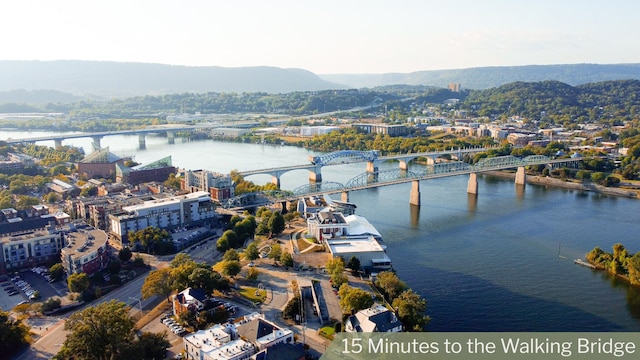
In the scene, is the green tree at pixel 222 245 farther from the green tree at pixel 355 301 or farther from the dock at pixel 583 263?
the dock at pixel 583 263

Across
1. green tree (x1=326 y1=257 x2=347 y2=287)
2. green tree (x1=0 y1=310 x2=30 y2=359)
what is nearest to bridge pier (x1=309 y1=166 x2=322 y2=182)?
green tree (x1=326 y1=257 x2=347 y2=287)

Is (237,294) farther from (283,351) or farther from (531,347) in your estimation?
(531,347)

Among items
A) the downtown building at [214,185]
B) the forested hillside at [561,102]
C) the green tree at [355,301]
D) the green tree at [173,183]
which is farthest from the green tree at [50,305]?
the forested hillside at [561,102]

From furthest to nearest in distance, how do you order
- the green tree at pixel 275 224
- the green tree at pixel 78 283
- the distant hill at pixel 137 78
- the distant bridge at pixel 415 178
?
the distant hill at pixel 137 78 → the distant bridge at pixel 415 178 → the green tree at pixel 275 224 → the green tree at pixel 78 283

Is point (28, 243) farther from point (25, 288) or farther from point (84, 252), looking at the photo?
point (84, 252)

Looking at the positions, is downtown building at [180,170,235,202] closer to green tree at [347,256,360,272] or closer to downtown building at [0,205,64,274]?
downtown building at [0,205,64,274]

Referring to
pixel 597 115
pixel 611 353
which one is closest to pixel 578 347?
pixel 611 353
